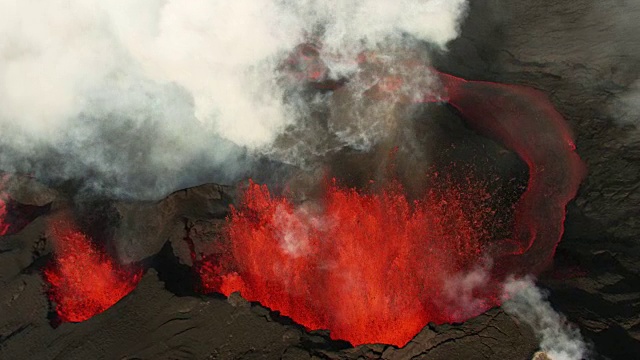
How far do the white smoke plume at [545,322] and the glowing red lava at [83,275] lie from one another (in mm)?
6797

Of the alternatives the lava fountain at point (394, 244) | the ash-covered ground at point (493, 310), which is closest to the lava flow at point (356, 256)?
the lava fountain at point (394, 244)

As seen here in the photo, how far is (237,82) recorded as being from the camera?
10.5 m

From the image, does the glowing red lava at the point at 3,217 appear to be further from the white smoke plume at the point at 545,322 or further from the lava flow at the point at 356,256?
the white smoke plume at the point at 545,322

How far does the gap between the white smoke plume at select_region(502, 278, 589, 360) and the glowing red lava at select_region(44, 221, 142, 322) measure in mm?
6797

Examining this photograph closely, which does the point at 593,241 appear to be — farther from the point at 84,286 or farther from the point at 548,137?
the point at 84,286

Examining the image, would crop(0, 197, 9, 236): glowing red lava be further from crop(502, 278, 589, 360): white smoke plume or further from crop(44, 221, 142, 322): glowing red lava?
crop(502, 278, 589, 360): white smoke plume

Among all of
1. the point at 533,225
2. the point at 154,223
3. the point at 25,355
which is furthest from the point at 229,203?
the point at 533,225

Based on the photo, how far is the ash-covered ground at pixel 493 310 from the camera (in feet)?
24.4

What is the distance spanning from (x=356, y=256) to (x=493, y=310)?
Answer: 3095mm

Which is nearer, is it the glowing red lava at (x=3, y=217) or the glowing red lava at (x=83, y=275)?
the glowing red lava at (x=83, y=275)

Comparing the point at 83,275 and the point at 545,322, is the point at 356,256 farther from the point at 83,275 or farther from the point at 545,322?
the point at 83,275

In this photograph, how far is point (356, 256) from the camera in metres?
9.86

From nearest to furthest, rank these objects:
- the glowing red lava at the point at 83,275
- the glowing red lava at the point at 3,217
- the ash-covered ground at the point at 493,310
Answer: the ash-covered ground at the point at 493,310 < the glowing red lava at the point at 83,275 < the glowing red lava at the point at 3,217

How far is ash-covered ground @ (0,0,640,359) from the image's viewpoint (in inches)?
292
